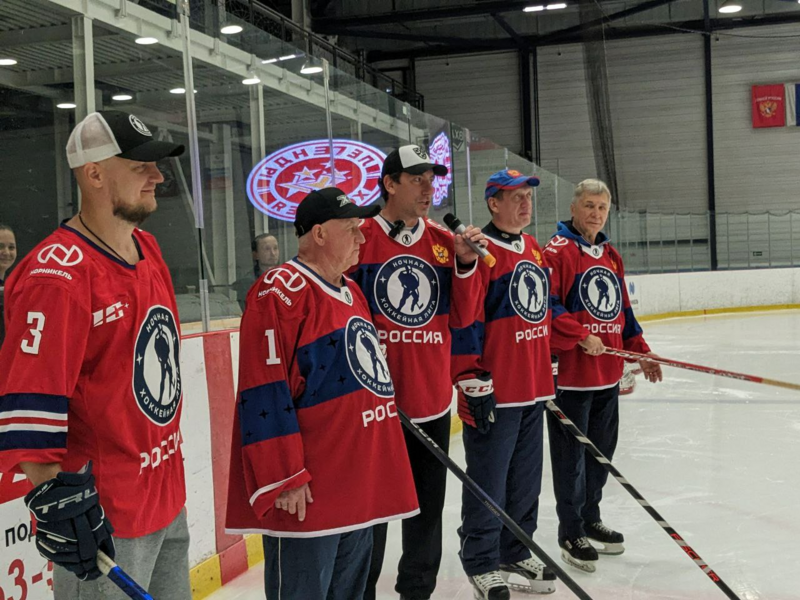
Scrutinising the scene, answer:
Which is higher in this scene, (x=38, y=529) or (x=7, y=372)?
(x=7, y=372)

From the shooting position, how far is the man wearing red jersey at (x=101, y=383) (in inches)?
51.1

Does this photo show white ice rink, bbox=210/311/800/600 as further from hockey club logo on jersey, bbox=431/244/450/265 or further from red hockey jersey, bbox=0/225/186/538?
red hockey jersey, bbox=0/225/186/538

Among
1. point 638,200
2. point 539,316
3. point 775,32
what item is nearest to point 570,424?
point 539,316

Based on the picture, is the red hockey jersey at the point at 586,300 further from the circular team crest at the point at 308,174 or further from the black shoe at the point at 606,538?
the circular team crest at the point at 308,174

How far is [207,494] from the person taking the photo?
296 cm

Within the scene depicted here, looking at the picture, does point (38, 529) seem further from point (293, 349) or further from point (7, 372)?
point (293, 349)

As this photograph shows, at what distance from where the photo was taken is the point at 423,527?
2.46 m

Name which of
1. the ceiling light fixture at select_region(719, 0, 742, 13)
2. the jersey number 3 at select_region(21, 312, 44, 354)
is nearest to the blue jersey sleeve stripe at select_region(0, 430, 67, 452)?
the jersey number 3 at select_region(21, 312, 44, 354)

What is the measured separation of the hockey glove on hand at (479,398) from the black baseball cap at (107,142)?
133 cm

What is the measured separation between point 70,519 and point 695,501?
314cm

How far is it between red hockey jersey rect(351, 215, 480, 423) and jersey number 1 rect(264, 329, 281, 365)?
66 centimetres

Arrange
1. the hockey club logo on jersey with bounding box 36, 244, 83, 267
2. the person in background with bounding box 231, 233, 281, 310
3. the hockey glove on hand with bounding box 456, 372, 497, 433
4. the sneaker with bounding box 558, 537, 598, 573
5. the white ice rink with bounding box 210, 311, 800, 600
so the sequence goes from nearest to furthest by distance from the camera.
→ the hockey club logo on jersey with bounding box 36, 244, 83, 267 → the hockey glove on hand with bounding box 456, 372, 497, 433 → the white ice rink with bounding box 210, 311, 800, 600 → the sneaker with bounding box 558, 537, 598, 573 → the person in background with bounding box 231, 233, 281, 310

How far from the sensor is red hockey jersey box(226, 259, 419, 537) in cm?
170

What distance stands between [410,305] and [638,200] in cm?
1595
